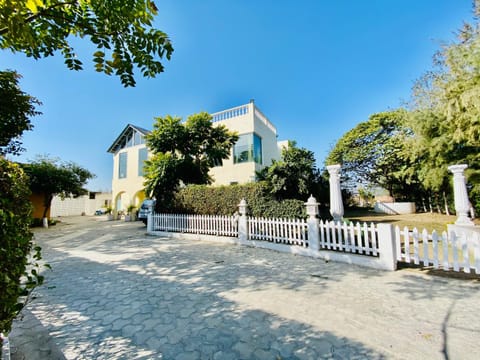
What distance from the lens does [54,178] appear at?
45.0 ft

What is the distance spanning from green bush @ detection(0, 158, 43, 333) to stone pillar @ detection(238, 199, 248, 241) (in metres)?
5.79

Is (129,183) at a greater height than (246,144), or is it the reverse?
(246,144)

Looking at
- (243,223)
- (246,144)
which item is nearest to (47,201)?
(246,144)

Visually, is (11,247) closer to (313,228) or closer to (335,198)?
(313,228)

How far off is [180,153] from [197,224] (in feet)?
14.3

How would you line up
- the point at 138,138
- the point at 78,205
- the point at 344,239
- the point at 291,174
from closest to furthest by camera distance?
the point at 344,239 < the point at 291,174 < the point at 138,138 < the point at 78,205

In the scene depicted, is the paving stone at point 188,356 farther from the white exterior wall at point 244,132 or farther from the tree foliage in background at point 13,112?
the tree foliage in background at point 13,112

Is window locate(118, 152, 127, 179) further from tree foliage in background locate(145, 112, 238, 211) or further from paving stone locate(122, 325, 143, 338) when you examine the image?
paving stone locate(122, 325, 143, 338)

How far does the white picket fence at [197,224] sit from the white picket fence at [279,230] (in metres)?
0.82

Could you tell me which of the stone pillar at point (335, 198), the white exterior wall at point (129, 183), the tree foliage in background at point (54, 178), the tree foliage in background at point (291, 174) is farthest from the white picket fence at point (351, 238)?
the tree foliage in background at point (54, 178)

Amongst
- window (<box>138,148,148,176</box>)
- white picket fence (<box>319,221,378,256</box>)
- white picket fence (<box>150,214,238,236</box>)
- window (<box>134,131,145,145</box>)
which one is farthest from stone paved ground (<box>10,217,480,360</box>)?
window (<box>134,131,145,145</box>)

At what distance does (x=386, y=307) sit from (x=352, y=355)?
53.1 inches

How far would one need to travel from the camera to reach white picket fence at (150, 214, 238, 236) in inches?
303

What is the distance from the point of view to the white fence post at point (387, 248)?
14.7ft
